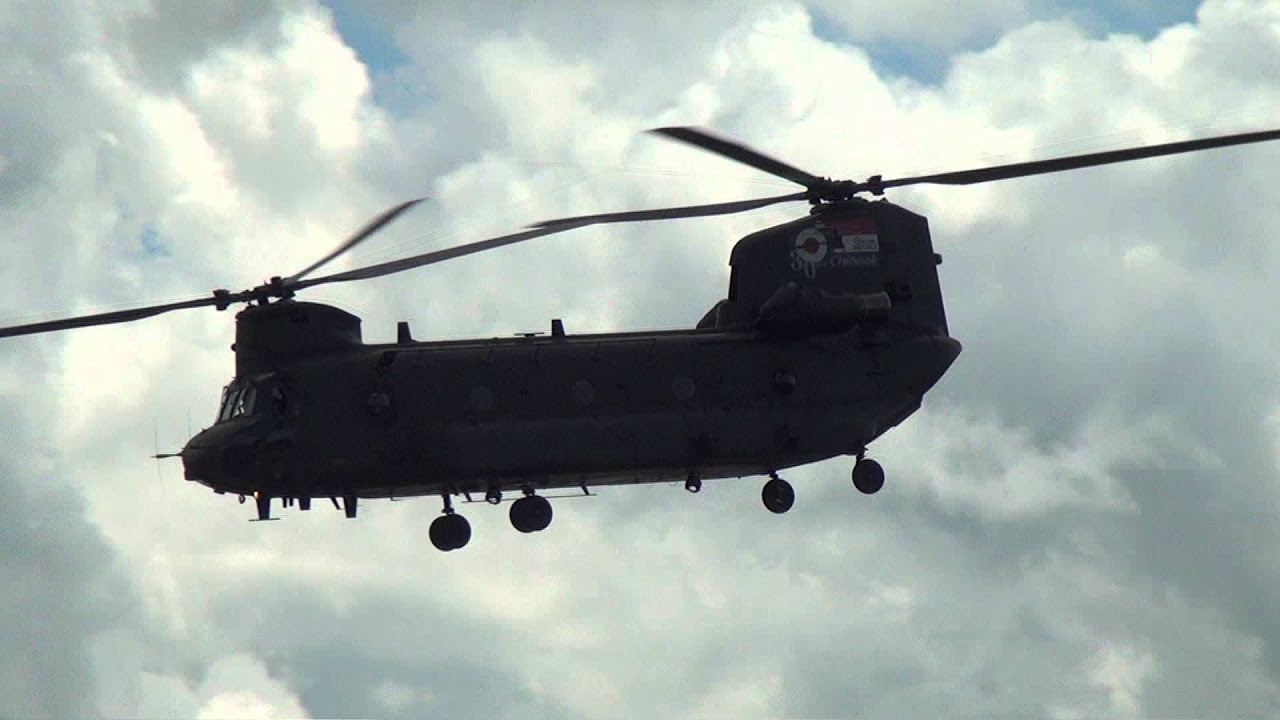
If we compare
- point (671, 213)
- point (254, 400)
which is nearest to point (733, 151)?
point (671, 213)

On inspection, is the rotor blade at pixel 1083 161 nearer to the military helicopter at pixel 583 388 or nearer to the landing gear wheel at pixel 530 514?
the military helicopter at pixel 583 388

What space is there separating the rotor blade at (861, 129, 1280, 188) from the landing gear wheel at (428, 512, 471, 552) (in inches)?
527

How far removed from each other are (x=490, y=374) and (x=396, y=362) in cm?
215

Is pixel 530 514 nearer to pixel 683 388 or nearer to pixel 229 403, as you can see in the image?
pixel 683 388

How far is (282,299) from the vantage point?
42.7 metres

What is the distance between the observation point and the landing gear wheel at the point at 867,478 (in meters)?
42.6

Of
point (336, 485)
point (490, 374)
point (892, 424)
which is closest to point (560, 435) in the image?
point (490, 374)

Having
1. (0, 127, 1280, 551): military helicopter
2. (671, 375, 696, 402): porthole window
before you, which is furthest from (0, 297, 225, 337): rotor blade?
(671, 375, 696, 402): porthole window

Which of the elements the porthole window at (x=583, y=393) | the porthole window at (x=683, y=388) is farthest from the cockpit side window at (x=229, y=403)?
the porthole window at (x=683, y=388)

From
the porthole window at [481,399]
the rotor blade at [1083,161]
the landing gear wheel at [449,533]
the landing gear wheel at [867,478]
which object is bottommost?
the landing gear wheel at [449,533]

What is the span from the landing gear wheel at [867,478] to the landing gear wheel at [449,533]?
923 centimetres

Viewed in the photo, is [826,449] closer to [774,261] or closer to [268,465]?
[774,261]

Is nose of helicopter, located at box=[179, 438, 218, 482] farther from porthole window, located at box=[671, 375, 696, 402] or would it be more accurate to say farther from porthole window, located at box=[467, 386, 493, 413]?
porthole window, located at box=[671, 375, 696, 402]

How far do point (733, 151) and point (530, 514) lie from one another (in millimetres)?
9704
